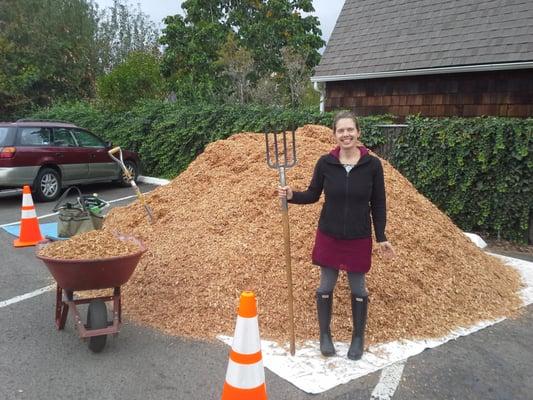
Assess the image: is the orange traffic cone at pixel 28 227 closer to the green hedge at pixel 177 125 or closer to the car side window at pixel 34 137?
the car side window at pixel 34 137

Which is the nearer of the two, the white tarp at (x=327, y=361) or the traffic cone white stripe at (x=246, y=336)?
the traffic cone white stripe at (x=246, y=336)

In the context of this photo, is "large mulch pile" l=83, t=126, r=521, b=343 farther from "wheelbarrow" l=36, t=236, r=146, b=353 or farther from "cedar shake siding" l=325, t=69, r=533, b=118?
"cedar shake siding" l=325, t=69, r=533, b=118

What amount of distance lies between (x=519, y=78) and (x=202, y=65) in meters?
15.1

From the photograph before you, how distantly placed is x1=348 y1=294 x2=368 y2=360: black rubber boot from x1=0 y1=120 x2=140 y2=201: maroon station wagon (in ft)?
28.4

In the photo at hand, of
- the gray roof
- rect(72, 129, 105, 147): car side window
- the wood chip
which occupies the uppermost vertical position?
the gray roof

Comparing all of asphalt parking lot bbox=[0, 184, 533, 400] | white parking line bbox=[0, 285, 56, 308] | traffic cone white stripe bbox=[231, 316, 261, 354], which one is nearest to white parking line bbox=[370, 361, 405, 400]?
asphalt parking lot bbox=[0, 184, 533, 400]

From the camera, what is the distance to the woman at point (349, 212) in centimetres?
364

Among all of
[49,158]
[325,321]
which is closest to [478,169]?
[325,321]

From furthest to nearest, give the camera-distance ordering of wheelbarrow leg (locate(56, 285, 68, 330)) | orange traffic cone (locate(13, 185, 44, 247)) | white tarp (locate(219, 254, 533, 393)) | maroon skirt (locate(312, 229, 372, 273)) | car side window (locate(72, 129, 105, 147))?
car side window (locate(72, 129, 105, 147)), orange traffic cone (locate(13, 185, 44, 247)), wheelbarrow leg (locate(56, 285, 68, 330)), maroon skirt (locate(312, 229, 372, 273)), white tarp (locate(219, 254, 533, 393))

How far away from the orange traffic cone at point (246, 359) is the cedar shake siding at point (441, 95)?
940cm

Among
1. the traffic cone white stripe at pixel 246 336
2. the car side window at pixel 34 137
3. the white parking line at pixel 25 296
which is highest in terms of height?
the car side window at pixel 34 137

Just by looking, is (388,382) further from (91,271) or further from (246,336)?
(91,271)

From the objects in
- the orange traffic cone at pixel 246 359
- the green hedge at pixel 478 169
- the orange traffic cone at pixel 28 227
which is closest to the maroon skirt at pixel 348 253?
the orange traffic cone at pixel 246 359

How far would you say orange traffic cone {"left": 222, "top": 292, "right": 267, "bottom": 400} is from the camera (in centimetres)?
276
